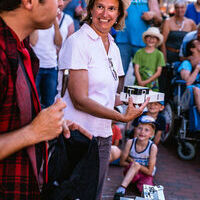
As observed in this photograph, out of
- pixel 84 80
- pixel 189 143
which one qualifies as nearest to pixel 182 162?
pixel 189 143

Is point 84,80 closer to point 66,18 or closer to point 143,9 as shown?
point 66,18

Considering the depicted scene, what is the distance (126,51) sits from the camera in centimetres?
555

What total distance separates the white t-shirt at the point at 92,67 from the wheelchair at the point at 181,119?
8.99 feet

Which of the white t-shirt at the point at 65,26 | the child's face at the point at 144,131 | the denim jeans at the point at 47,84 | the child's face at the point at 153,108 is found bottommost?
the child's face at the point at 144,131

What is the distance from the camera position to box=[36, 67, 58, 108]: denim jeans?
4.79 meters

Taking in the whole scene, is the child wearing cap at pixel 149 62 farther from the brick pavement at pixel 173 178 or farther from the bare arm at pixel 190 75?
the brick pavement at pixel 173 178

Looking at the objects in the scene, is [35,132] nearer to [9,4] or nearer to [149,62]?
[9,4]

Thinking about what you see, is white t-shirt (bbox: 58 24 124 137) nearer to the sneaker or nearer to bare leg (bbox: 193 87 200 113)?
the sneaker

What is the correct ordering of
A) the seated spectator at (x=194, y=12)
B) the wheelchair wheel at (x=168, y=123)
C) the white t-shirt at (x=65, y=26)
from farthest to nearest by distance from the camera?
the seated spectator at (x=194, y=12)
the wheelchair wheel at (x=168, y=123)
the white t-shirt at (x=65, y=26)

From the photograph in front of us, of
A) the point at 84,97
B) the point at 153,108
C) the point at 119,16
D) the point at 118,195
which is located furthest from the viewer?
the point at 153,108

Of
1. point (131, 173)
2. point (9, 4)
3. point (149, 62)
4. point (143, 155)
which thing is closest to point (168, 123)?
point (149, 62)

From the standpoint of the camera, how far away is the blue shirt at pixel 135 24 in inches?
217

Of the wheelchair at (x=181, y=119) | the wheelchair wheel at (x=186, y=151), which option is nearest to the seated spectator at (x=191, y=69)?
the wheelchair at (x=181, y=119)

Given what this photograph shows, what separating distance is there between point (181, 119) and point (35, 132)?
13.2 ft
